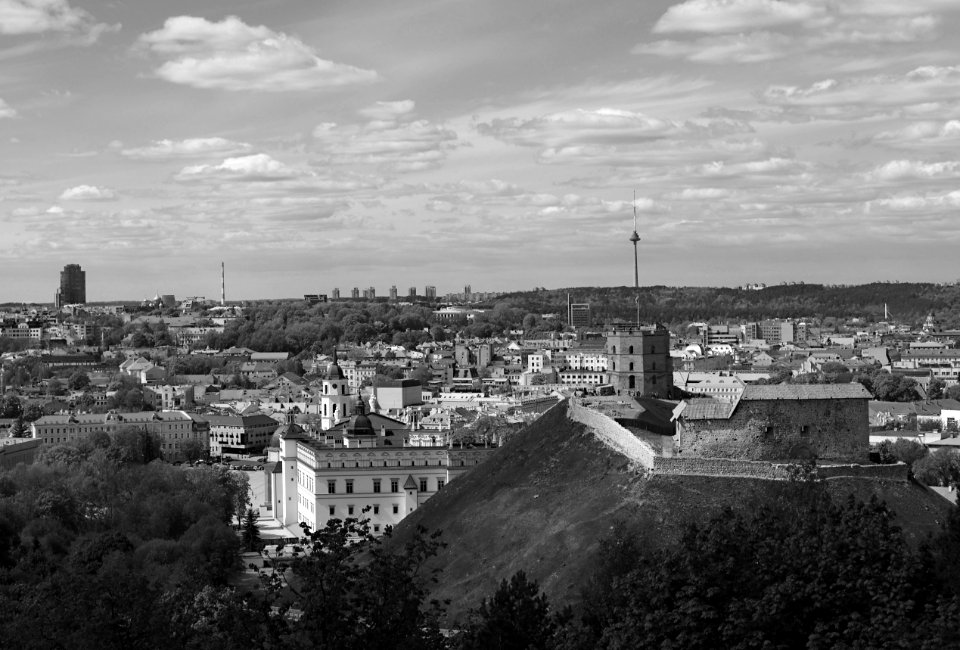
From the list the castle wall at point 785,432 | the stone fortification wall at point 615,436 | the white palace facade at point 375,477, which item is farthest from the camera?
the white palace facade at point 375,477

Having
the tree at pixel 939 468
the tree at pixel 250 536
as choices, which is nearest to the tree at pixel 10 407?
the tree at pixel 250 536

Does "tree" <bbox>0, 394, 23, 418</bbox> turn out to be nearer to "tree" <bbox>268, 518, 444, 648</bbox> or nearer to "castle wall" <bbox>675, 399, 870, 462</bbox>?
"castle wall" <bbox>675, 399, 870, 462</bbox>

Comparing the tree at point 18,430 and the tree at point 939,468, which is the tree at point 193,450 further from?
the tree at point 939,468

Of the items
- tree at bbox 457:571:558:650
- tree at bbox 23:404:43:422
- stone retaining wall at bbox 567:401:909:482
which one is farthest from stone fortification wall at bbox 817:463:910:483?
tree at bbox 23:404:43:422

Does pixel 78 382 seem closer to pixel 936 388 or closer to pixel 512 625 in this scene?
pixel 936 388

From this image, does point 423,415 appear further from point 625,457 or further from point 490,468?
point 625,457

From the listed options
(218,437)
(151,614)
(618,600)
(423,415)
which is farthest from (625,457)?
(218,437)

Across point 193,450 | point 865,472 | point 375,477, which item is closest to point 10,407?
point 193,450
